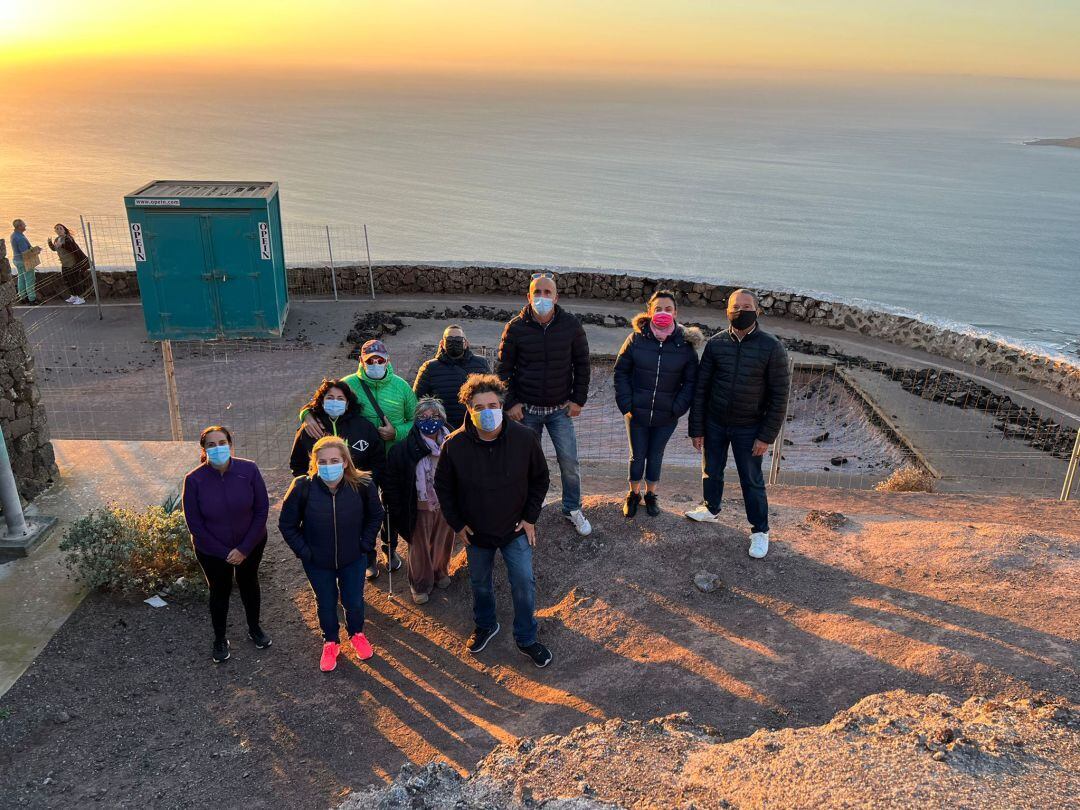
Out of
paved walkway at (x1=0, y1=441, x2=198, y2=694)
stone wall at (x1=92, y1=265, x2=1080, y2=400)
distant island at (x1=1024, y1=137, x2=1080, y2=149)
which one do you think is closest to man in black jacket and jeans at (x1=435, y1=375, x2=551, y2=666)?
paved walkway at (x1=0, y1=441, x2=198, y2=694)

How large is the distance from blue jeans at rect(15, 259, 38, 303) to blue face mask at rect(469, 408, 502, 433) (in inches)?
576

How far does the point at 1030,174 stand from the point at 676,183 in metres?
45.9

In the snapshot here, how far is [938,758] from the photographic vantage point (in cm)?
389

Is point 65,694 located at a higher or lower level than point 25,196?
lower

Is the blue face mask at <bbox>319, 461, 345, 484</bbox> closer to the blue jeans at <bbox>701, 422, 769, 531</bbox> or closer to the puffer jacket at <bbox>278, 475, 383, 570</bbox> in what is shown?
the puffer jacket at <bbox>278, 475, 383, 570</bbox>

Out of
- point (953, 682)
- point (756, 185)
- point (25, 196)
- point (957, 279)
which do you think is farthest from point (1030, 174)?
point (953, 682)

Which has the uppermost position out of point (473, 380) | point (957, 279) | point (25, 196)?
point (25, 196)

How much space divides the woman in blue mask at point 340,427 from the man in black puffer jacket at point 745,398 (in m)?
2.39

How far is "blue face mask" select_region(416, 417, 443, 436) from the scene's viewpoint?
582 centimetres

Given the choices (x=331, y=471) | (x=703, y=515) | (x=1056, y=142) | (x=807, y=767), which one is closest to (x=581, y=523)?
(x=703, y=515)

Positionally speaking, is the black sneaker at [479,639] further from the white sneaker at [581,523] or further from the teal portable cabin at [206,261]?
the teal portable cabin at [206,261]

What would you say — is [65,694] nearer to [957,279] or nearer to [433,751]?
[433,751]

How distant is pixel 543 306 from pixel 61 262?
1419 centimetres

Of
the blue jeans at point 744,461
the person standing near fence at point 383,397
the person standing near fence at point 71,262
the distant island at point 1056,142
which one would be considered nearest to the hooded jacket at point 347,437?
the person standing near fence at point 383,397
